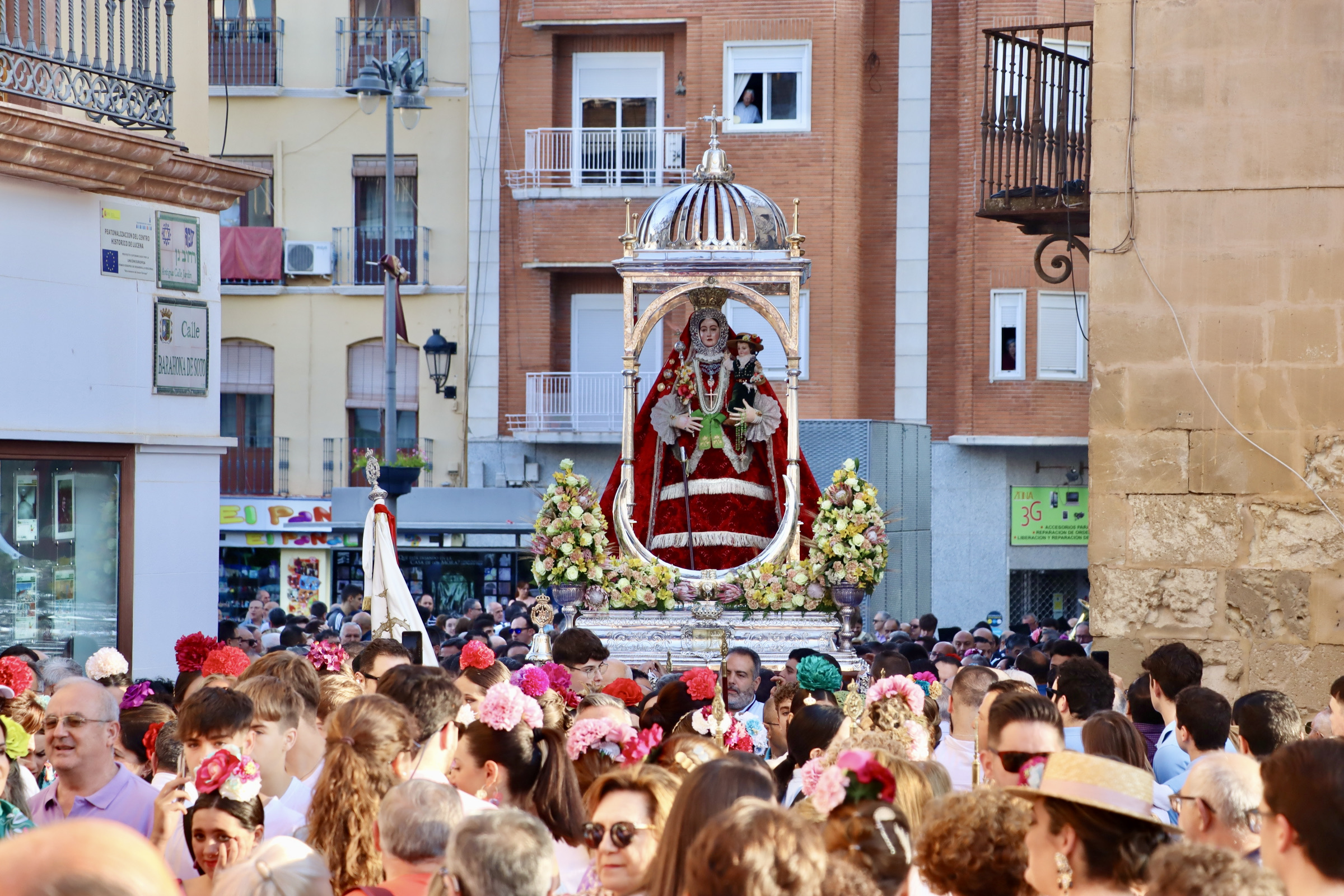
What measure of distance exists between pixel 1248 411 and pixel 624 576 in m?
4.80

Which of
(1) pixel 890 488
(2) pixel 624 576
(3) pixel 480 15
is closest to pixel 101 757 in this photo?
(2) pixel 624 576

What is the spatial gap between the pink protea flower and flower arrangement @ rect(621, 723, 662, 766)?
2.76ft

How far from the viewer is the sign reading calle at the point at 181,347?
10062 mm

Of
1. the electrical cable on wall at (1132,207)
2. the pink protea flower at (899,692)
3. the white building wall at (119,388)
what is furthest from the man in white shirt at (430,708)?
the white building wall at (119,388)

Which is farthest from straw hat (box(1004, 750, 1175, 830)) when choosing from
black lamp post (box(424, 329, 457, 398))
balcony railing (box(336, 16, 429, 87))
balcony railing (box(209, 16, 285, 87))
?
balcony railing (box(209, 16, 285, 87))

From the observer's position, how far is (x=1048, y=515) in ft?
68.1

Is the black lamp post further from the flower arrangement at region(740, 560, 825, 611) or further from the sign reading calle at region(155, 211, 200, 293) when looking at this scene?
the flower arrangement at region(740, 560, 825, 611)

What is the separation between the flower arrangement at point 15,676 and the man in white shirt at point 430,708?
1.70m

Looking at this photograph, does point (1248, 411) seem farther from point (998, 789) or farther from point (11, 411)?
point (11, 411)

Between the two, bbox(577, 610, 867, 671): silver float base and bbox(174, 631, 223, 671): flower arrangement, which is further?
bbox(577, 610, 867, 671): silver float base

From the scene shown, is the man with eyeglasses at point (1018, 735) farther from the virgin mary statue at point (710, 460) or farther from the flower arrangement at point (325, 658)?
the virgin mary statue at point (710, 460)

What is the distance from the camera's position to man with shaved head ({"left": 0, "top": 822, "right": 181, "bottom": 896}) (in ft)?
6.23

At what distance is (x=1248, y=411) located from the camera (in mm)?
7160

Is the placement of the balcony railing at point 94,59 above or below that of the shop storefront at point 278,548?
above
